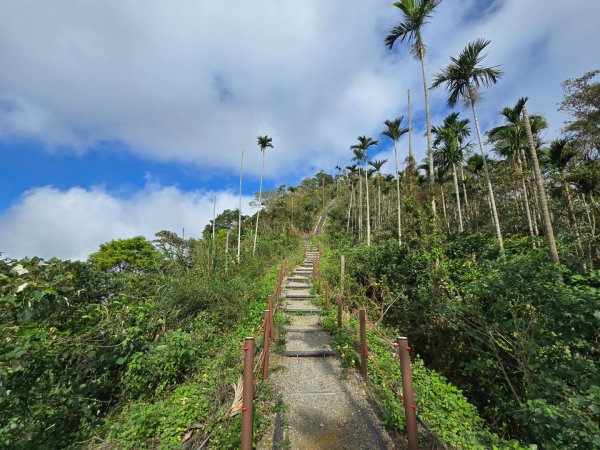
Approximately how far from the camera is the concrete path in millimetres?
2797

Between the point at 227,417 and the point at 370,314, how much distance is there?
5.64 metres

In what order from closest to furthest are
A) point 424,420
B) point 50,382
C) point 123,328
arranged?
point 424,420 < point 50,382 < point 123,328

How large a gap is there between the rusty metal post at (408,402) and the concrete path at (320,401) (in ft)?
1.36

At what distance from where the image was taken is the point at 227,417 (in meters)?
3.06

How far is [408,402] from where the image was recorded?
2496 millimetres

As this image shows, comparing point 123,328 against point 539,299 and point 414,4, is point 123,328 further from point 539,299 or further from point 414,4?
point 414,4

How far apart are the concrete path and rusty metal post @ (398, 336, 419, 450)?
415 mm

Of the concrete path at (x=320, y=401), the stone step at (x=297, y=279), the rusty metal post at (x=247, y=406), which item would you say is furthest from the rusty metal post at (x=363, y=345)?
the stone step at (x=297, y=279)

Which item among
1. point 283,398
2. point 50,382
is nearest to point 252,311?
point 283,398

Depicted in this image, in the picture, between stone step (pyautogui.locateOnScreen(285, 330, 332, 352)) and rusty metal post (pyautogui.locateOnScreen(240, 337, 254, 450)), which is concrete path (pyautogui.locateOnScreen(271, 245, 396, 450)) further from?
rusty metal post (pyautogui.locateOnScreen(240, 337, 254, 450))

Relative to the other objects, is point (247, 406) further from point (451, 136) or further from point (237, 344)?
point (451, 136)

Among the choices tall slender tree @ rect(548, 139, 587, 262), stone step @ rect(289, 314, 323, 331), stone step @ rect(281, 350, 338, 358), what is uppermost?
tall slender tree @ rect(548, 139, 587, 262)

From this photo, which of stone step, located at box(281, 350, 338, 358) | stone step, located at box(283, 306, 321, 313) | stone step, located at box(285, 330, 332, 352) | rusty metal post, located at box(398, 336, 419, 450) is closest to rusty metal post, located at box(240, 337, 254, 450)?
rusty metal post, located at box(398, 336, 419, 450)

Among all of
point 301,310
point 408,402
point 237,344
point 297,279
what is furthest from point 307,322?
point 297,279
